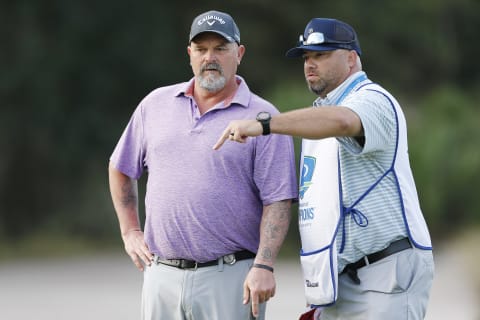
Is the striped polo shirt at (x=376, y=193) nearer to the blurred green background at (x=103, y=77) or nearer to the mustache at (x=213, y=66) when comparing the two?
the mustache at (x=213, y=66)

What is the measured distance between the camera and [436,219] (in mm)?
18516

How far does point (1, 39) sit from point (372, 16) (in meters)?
7.74

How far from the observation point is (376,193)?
16.1 ft

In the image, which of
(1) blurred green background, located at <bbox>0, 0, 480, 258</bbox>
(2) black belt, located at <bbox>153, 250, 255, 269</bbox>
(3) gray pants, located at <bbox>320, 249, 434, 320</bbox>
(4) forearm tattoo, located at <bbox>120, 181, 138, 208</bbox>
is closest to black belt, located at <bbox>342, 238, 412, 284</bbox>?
(3) gray pants, located at <bbox>320, 249, 434, 320</bbox>

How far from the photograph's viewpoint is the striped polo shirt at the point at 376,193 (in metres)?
4.87

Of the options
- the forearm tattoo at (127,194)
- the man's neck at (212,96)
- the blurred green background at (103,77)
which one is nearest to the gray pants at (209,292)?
the forearm tattoo at (127,194)

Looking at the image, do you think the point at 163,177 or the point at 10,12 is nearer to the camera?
the point at 163,177

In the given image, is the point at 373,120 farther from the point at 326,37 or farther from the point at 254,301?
the point at 254,301

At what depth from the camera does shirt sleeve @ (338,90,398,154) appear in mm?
4707

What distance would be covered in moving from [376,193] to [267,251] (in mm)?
721

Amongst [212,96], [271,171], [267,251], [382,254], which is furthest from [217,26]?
[382,254]

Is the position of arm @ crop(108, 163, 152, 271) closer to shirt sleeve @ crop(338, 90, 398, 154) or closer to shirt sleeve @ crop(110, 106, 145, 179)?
shirt sleeve @ crop(110, 106, 145, 179)

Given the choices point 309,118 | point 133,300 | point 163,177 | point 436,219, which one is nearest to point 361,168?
Answer: point 309,118

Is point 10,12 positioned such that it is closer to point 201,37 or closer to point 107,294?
point 107,294
